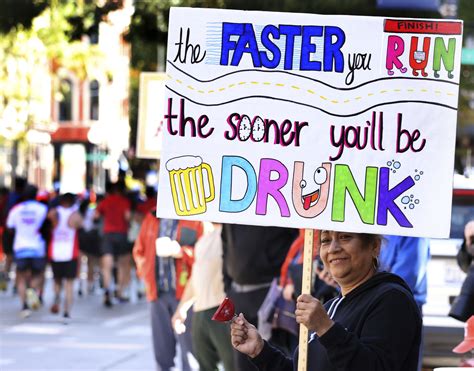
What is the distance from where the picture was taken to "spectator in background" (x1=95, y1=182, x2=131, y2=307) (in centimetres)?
2114

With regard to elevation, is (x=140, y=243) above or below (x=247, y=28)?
below

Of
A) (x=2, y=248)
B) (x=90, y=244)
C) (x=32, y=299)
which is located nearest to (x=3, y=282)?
(x=2, y=248)

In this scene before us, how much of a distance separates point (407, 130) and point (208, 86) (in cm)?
77

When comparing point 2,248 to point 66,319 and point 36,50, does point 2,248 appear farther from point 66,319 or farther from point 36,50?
point 36,50

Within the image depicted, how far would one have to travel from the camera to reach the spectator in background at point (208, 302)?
9008 millimetres

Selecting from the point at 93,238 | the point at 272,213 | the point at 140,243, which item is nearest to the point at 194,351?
the point at 140,243

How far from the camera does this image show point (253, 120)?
513cm

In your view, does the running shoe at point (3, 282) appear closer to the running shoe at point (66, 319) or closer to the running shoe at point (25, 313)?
the running shoe at point (25, 313)

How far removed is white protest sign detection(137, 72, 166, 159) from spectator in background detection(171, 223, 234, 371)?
1968 millimetres

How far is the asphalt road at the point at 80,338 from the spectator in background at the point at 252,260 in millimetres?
4566

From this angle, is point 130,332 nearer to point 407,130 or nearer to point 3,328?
point 3,328

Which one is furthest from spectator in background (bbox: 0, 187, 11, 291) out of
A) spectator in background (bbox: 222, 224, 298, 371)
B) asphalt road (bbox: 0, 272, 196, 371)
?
spectator in background (bbox: 222, 224, 298, 371)

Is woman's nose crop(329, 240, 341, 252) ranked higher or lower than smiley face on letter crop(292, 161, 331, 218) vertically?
lower

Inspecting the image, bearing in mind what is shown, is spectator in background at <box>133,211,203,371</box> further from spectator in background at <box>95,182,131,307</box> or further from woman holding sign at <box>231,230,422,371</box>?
spectator in background at <box>95,182,131,307</box>
